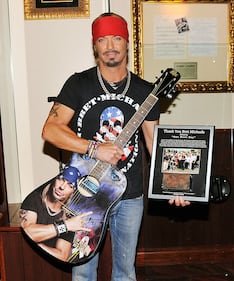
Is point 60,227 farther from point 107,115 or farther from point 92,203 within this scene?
point 107,115

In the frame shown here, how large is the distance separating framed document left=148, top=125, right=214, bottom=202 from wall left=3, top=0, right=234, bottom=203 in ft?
2.92

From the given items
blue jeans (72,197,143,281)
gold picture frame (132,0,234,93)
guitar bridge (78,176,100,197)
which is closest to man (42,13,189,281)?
blue jeans (72,197,143,281)

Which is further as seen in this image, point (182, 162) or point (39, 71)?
point (39, 71)

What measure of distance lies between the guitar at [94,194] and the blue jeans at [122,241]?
0.06 m

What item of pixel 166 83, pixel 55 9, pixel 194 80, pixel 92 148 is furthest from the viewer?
pixel 194 80

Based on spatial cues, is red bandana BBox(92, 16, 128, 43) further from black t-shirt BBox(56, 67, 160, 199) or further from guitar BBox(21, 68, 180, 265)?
guitar BBox(21, 68, 180, 265)

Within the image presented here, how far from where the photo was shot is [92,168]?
173 centimetres

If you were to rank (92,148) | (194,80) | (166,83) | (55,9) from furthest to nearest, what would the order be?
(194,80) < (55,9) < (166,83) < (92,148)

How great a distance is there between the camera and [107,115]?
1.71 metres

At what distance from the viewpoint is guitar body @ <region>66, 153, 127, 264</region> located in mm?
1712

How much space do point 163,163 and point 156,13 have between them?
3.67 feet

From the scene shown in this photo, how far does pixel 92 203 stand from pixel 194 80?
1.22m

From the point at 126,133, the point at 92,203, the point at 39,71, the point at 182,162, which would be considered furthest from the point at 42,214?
the point at 39,71

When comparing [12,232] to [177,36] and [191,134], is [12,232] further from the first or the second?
[177,36]
